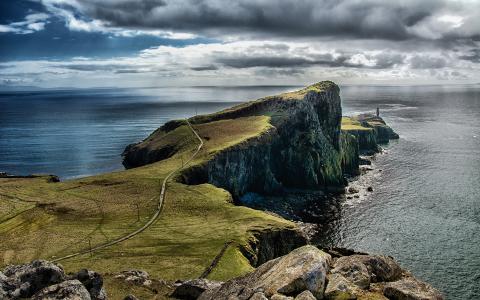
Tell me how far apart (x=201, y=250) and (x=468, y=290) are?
55050mm

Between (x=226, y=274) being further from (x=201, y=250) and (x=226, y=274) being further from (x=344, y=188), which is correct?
(x=344, y=188)

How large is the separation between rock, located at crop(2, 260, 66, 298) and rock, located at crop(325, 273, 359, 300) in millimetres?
25809

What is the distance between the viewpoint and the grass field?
75562 mm

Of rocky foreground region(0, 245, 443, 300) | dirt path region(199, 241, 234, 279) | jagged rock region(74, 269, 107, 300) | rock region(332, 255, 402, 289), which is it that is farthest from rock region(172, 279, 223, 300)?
dirt path region(199, 241, 234, 279)

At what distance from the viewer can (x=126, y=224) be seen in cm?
9756

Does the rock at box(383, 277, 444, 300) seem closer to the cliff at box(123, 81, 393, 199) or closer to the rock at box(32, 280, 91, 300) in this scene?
the rock at box(32, 280, 91, 300)

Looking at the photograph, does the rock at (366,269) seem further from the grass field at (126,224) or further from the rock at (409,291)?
the grass field at (126,224)

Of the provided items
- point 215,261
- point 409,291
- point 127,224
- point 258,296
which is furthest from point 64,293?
point 127,224

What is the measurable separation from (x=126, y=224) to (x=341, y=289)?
242 ft

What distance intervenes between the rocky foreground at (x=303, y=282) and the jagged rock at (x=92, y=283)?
19 centimetres

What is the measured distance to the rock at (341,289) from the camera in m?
31.9

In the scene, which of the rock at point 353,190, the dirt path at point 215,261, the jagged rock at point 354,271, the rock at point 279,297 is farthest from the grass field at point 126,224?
the rock at point 353,190

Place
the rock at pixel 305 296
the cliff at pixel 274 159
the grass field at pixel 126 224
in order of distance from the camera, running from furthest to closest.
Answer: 1. the cliff at pixel 274 159
2. the grass field at pixel 126 224
3. the rock at pixel 305 296

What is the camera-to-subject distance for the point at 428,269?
97375 millimetres
